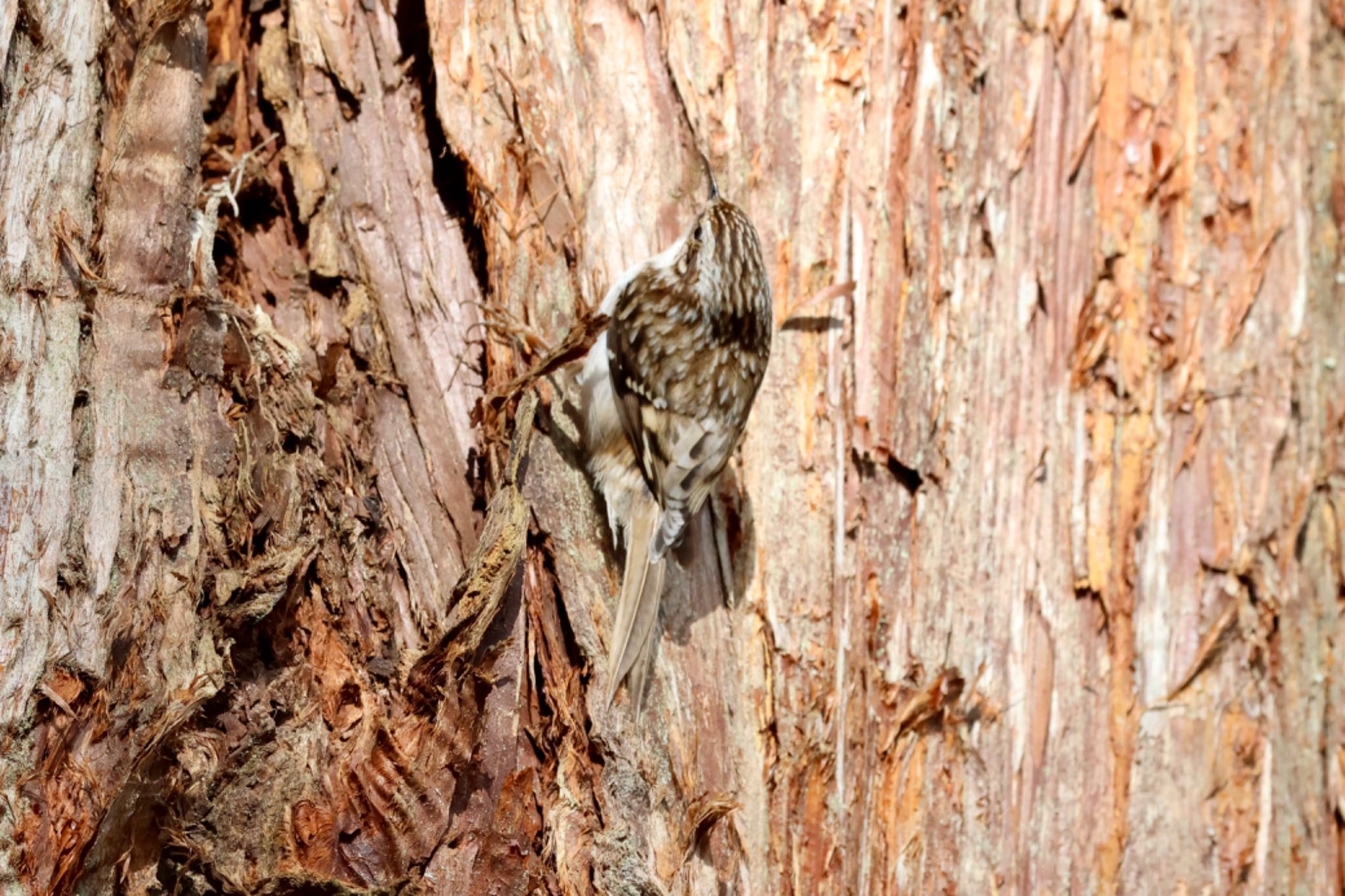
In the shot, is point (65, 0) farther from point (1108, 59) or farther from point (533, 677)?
point (1108, 59)

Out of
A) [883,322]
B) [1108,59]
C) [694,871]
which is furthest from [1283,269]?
[694,871]

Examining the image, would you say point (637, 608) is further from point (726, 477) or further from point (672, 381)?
point (672, 381)

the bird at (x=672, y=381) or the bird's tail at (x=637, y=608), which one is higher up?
the bird at (x=672, y=381)

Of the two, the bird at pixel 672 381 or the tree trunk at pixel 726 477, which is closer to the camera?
the tree trunk at pixel 726 477

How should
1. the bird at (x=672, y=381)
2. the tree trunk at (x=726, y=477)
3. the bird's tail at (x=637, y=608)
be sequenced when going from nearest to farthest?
1. the tree trunk at (x=726, y=477)
2. the bird's tail at (x=637, y=608)
3. the bird at (x=672, y=381)

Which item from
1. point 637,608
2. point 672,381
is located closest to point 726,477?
point 672,381
